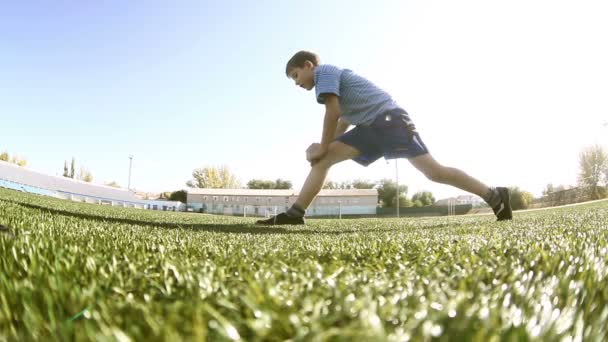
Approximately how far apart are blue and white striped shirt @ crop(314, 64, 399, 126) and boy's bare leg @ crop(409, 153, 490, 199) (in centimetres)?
66

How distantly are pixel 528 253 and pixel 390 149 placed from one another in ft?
9.83

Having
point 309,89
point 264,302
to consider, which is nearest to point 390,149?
point 309,89

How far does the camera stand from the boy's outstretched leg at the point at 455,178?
4086mm

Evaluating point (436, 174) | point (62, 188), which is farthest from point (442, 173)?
point (62, 188)

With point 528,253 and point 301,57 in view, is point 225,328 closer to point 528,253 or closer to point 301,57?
point 528,253

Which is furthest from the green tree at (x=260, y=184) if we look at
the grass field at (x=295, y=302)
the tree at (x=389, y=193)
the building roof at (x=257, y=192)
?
the grass field at (x=295, y=302)

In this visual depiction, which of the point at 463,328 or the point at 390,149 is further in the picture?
the point at 390,149

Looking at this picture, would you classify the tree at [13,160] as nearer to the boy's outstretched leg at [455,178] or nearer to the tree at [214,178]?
the tree at [214,178]

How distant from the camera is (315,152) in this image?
15.0ft

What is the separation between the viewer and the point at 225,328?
0.42 m

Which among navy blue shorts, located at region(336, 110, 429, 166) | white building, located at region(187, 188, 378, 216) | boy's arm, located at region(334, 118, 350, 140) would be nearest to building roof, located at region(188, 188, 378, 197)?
white building, located at region(187, 188, 378, 216)

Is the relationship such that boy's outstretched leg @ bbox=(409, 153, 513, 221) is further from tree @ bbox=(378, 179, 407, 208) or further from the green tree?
the green tree

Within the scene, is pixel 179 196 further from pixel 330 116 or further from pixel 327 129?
pixel 330 116

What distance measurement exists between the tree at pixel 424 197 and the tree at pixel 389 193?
6.76 ft
